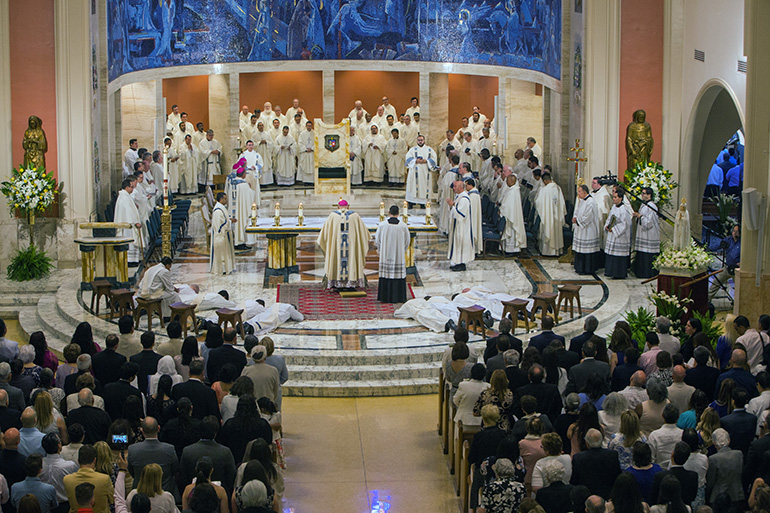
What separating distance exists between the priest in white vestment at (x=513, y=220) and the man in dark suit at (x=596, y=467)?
34.9 feet

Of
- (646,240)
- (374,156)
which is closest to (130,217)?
(646,240)

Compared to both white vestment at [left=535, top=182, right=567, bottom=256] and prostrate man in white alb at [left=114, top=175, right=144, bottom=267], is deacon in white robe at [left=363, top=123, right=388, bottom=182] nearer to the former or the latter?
white vestment at [left=535, top=182, right=567, bottom=256]

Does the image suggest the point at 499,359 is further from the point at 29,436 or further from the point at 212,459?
the point at 29,436

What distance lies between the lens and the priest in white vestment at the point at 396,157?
24.4 metres

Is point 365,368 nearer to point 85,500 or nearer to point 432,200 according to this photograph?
point 85,500

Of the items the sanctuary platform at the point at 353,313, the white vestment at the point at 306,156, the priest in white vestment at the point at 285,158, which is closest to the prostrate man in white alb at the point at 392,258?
the sanctuary platform at the point at 353,313

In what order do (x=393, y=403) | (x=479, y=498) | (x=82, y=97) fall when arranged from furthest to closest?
(x=82, y=97)
(x=393, y=403)
(x=479, y=498)

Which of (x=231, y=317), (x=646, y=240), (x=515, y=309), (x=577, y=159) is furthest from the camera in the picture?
(x=577, y=159)

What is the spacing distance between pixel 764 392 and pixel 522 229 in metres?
9.55

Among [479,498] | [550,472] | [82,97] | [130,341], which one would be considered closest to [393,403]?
[130,341]

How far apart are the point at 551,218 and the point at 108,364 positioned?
9.94 metres

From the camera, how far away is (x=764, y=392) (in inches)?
351

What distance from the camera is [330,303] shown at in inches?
599

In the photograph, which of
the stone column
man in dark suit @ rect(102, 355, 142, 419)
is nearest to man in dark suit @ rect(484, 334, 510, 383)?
man in dark suit @ rect(102, 355, 142, 419)
